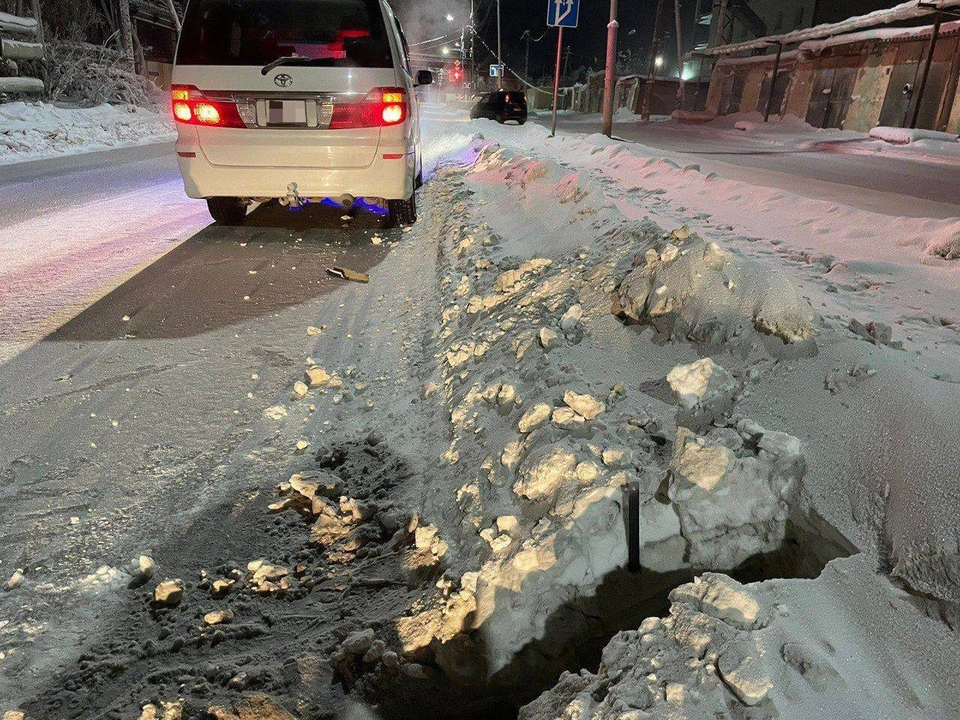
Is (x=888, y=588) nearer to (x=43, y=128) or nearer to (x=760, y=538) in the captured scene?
(x=760, y=538)

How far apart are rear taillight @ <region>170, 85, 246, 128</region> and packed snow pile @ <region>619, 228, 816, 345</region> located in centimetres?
394

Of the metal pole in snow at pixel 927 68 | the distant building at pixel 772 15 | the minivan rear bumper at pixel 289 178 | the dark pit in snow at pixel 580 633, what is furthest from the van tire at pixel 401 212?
the distant building at pixel 772 15

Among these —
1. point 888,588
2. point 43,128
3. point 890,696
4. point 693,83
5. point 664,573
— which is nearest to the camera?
point 890,696

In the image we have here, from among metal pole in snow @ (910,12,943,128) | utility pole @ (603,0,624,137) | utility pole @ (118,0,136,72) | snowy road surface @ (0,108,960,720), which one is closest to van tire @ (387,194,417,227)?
snowy road surface @ (0,108,960,720)

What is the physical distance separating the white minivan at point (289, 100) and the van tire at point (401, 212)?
843 mm

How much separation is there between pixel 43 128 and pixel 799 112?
2912cm

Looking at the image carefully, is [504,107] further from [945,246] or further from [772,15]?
[945,246]

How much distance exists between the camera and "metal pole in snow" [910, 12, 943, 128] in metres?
18.7

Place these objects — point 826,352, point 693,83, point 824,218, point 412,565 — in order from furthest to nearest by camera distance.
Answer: point 693,83 → point 824,218 → point 826,352 → point 412,565

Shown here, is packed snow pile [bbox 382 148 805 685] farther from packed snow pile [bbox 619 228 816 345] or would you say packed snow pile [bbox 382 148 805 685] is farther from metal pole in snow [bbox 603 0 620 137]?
metal pole in snow [bbox 603 0 620 137]

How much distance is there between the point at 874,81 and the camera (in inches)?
920

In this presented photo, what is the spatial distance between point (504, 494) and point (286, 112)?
4.44 m

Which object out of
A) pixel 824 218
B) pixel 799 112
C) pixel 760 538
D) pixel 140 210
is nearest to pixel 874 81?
pixel 799 112

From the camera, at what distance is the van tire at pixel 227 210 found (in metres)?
6.51
